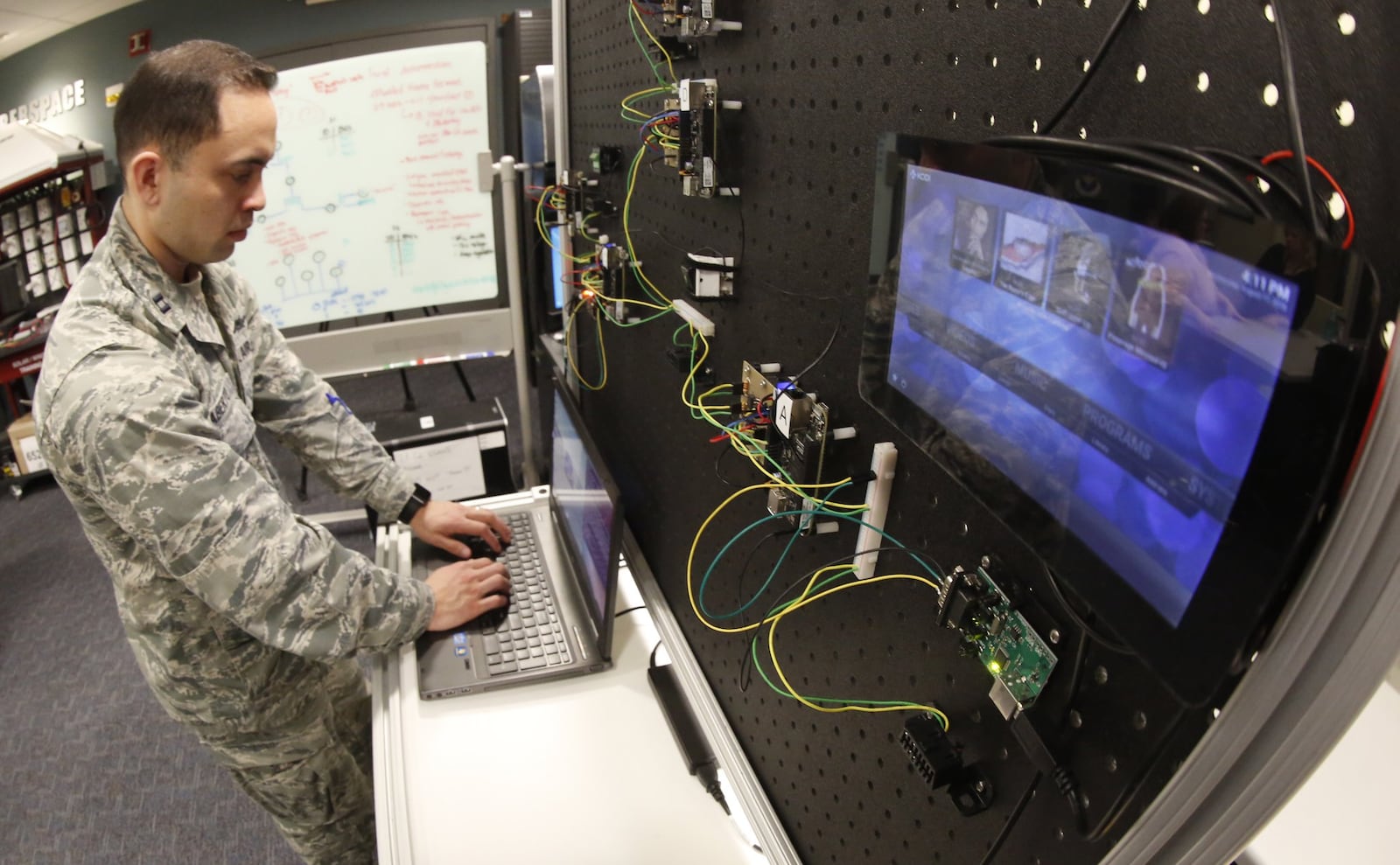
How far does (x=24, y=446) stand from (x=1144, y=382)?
165 inches

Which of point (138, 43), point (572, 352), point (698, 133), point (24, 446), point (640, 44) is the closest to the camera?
point (698, 133)

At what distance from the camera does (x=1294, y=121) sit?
0.31 m

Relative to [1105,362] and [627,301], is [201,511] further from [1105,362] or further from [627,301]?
[1105,362]

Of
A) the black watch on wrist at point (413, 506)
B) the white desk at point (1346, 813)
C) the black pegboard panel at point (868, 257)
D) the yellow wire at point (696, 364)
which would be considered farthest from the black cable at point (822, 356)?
the black watch on wrist at point (413, 506)

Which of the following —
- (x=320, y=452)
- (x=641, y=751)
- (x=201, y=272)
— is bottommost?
(x=641, y=751)

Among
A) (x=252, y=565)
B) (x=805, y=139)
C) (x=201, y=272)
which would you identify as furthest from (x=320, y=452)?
(x=805, y=139)

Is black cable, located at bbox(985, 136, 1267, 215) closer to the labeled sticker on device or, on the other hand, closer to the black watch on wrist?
the labeled sticker on device

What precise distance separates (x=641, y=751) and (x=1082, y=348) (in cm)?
94

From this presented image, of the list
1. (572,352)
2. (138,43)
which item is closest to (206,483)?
(572,352)

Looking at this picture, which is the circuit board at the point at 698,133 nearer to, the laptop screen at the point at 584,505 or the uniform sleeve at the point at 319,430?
the laptop screen at the point at 584,505

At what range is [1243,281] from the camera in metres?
0.28

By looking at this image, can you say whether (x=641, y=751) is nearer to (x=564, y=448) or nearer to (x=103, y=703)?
(x=564, y=448)

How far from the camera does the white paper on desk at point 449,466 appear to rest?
7.41 feet

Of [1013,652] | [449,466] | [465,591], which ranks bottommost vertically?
[449,466]
